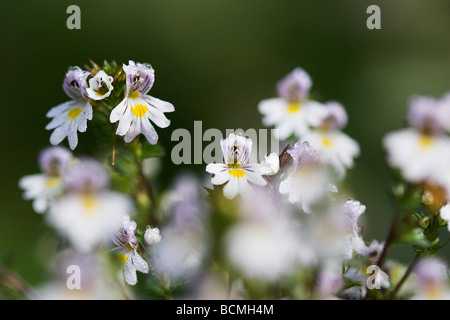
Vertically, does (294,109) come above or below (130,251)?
above

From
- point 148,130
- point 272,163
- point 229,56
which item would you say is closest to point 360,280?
point 272,163

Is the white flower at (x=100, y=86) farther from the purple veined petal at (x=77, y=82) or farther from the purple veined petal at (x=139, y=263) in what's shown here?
the purple veined petal at (x=139, y=263)

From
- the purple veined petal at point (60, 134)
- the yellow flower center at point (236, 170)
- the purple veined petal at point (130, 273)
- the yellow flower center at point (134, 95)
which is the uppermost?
the yellow flower center at point (134, 95)

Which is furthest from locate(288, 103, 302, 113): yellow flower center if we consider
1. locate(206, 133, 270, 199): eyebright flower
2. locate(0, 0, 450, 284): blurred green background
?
locate(0, 0, 450, 284): blurred green background

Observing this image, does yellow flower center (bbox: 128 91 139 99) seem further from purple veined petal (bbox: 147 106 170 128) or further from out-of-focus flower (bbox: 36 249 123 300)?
out-of-focus flower (bbox: 36 249 123 300)

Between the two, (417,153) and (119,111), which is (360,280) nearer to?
(417,153)

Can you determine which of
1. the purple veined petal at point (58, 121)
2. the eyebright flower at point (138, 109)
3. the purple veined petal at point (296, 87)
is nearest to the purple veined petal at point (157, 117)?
the eyebright flower at point (138, 109)

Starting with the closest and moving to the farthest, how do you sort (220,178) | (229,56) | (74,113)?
(220,178) → (74,113) → (229,56)
